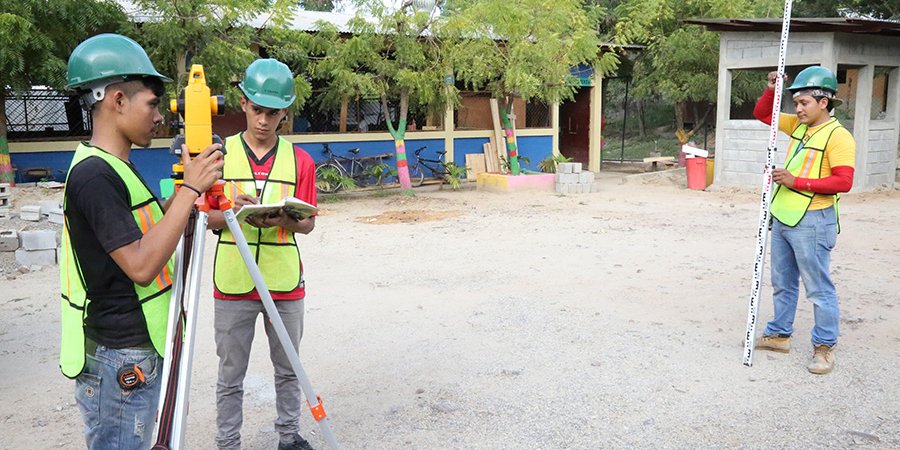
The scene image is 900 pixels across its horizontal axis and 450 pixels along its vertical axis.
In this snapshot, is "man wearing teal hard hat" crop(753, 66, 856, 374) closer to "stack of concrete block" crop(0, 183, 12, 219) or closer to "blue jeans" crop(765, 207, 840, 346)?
"blue jeans" crop(765, 207, 840, 346)

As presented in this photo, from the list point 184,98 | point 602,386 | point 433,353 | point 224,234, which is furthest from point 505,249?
point 184,98

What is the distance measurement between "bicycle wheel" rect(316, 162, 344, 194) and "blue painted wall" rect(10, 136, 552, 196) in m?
0.58

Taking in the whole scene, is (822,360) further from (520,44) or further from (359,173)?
(359,173)

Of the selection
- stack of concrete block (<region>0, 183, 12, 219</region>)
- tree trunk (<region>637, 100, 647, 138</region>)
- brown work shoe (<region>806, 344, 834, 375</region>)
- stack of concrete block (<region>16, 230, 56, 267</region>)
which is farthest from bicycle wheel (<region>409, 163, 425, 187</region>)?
tree trunk (<region>637, 100, 647, 138</region>)

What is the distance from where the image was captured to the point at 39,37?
9.12 metres

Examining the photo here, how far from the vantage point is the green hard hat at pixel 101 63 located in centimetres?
188

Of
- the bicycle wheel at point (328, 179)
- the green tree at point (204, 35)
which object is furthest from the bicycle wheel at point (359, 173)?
the green tree at point (204, 35)

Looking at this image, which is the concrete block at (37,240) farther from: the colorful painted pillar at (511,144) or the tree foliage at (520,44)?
the colorful painted pillar at (511,144)

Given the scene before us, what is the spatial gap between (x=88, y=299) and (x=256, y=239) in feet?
3.25

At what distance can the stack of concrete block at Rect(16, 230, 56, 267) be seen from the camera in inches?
284

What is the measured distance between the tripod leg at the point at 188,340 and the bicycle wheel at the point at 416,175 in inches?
511

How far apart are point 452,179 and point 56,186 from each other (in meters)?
7.00

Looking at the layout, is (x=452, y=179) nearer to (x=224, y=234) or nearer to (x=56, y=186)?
(x=56, y=186)

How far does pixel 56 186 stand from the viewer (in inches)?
408
